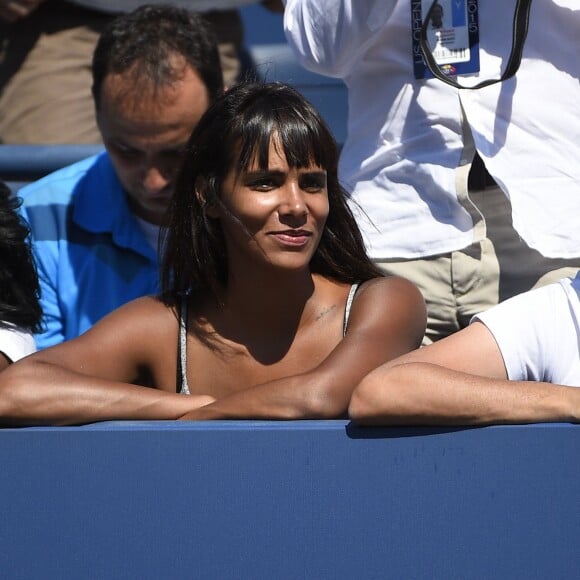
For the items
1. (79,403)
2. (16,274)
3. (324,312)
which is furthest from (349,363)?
(16,274)

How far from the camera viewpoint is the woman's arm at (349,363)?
215 cm

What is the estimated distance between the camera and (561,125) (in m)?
2.44

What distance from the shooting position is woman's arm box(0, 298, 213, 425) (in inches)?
87.4

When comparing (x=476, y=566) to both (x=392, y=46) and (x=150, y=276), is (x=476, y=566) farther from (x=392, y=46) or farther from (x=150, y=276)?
(x=150, y=276)

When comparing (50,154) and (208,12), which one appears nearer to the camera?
Answer: (50,154)

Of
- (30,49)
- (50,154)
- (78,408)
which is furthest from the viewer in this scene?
(30,49)

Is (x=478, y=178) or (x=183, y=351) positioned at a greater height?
(x=478, y=178)

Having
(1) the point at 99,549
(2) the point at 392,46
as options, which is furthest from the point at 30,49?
(1) the point at 99,549

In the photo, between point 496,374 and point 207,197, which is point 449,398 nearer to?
point 496,374

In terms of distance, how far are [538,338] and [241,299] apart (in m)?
0.65

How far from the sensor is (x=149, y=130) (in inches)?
116

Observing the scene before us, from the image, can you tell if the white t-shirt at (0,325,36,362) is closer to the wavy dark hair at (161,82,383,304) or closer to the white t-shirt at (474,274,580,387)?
the wavy dark hair at (161,82,383,304)

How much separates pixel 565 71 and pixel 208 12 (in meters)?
1.59

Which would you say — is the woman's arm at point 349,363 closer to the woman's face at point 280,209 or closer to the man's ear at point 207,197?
the woman's face at point 280,209
